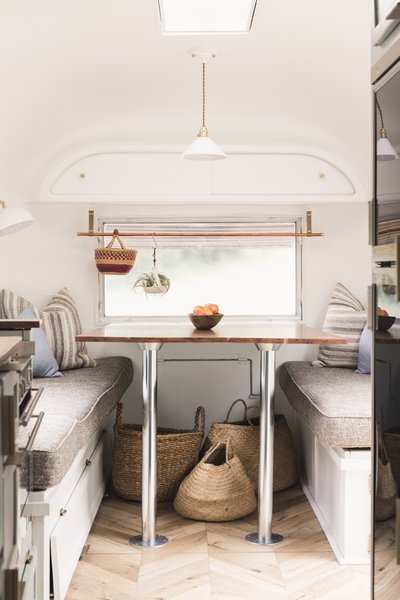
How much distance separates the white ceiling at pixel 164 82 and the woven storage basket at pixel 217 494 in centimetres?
221

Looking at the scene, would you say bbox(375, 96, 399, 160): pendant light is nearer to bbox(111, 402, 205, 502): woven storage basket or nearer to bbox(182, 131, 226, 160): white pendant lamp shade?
bbox(182, 131, 226, 160): white pendant lamp shade

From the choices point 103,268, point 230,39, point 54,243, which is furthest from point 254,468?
point 230,39

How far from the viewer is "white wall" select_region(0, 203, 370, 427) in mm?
5496

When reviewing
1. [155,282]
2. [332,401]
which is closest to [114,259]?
[155,282]

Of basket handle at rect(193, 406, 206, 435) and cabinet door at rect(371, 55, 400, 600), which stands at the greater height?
cabinet door at rect(371, 55, 400, 600)

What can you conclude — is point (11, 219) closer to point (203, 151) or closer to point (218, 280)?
point (203, 151)

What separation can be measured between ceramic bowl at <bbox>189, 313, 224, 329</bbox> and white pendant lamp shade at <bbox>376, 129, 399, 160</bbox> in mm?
2524

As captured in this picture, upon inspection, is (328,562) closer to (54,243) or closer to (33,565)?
(33,565)

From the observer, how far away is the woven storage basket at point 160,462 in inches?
180

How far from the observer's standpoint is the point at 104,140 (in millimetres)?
5359

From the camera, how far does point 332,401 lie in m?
3.92

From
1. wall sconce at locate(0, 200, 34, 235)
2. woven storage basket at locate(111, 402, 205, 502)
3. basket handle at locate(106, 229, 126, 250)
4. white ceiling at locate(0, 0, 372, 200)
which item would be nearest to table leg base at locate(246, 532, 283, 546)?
woven storage basket at locate(111, 402, 205, 502)

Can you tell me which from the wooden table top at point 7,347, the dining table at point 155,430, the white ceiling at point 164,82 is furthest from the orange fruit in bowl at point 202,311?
the wooden table top at point 7,347

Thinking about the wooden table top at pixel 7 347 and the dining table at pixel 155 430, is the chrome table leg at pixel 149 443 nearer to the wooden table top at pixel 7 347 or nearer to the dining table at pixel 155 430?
the dining table at pixel 155 430
